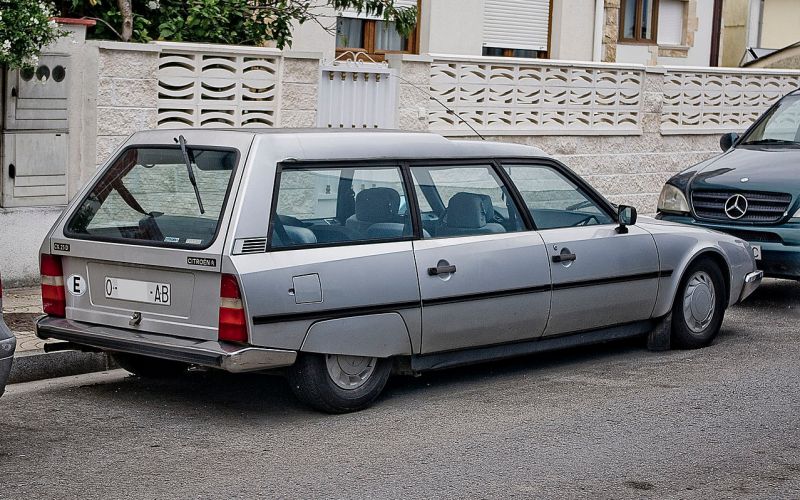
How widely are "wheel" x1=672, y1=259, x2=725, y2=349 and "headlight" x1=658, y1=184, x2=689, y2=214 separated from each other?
2.44 metres

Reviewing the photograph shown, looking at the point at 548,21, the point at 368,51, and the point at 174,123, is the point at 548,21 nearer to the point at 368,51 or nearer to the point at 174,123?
the point at 368,51

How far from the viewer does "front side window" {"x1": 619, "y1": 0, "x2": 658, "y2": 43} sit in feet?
82.9

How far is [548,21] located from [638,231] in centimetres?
1413

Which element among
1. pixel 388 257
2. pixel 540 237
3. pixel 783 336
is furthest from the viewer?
pixel 783 336

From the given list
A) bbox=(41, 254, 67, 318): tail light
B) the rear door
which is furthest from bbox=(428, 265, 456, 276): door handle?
bbox=(41, 254, 67, 318): tail light

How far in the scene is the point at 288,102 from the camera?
12.5 meters

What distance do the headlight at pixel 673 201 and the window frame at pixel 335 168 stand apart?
15.8 ft

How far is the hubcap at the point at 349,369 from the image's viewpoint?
7078mm

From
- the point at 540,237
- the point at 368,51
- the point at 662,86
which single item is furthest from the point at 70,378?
the point at 368,51

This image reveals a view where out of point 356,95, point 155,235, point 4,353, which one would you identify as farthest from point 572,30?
point 4,353

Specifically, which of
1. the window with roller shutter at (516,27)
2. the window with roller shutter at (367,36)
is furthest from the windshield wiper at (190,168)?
the window with roller shutter at (516,27)

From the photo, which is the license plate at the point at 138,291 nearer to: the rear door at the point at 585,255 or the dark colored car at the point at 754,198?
the rear door at the point at 585,255

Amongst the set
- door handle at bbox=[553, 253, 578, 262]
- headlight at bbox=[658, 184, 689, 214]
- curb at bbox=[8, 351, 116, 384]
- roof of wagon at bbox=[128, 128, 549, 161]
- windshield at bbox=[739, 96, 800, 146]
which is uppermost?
windshield at bbox=[739, 96, 800, 146]

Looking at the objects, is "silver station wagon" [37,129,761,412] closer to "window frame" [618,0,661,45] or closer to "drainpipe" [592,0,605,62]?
"drainpipe" [592,0,605,62]
